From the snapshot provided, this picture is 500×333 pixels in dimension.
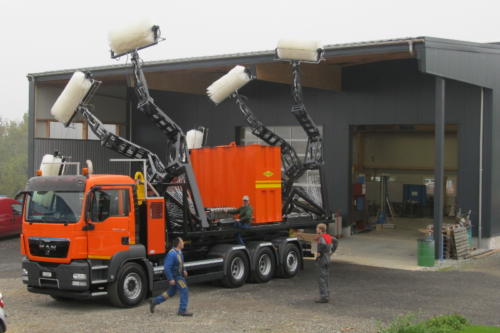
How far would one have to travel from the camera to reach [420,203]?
32.9 metres

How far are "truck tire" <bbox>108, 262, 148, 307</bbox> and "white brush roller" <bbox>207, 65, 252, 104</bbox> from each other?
5541mm

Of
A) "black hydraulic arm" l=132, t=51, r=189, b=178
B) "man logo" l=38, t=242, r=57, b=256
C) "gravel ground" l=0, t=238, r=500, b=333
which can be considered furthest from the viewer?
"black hydraulic arm" l=132, t=51, r=189, b=178

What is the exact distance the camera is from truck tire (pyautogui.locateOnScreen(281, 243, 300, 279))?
55.8ft

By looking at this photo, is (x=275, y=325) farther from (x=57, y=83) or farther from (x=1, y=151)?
(x=1, y=151)

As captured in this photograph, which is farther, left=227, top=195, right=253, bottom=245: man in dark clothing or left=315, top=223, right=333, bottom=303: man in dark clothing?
left=227, top=195, right=253, bottom=245: man in dark clothing

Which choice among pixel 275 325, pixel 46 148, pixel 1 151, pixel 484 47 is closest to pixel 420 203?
pixel 484 47

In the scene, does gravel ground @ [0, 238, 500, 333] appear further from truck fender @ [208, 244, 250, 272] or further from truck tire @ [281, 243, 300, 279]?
truck fender @ [208, 244, 250, 272]

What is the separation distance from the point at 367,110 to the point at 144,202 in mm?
13012

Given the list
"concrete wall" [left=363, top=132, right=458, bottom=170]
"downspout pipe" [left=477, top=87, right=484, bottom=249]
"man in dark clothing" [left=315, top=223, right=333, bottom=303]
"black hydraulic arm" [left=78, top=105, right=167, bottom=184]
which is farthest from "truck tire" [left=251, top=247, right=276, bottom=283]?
"concrete wall" [left=363, top=132, right=458, bottom=170]

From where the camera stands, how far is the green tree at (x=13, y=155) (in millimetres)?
64188

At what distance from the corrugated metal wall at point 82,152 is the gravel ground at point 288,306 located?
10211 mm

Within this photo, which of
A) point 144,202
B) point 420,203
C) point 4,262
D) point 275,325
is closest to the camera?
point 275,325

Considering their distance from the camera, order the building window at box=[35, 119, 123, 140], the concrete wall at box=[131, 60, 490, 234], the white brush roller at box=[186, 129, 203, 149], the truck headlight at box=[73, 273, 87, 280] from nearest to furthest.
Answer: the truck headlight at box=[73, 273, 87, 280], the white brush roller at box=[186, 129, 203, 149], the concrete wall at box=[131, 60, 490, 234], the building window at box=[35, 119, 123, 140]

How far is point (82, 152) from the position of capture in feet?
94.5
